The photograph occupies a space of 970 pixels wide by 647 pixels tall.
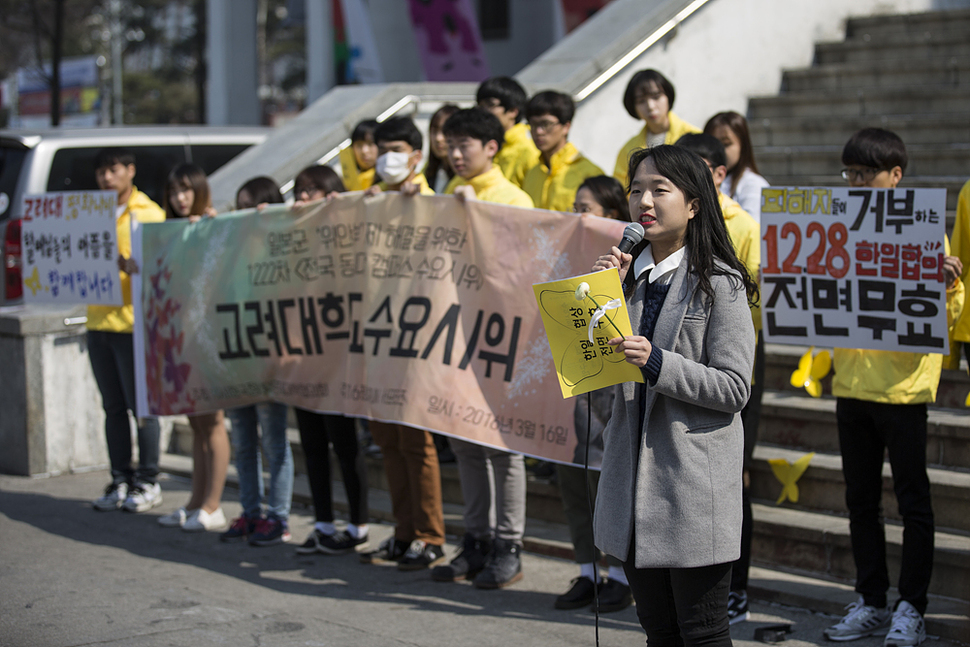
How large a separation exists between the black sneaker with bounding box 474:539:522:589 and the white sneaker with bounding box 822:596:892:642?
5.11 ft

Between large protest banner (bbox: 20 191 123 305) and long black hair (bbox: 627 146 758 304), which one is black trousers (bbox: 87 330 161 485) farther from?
long black hair (bbox: 627 146 758 304)

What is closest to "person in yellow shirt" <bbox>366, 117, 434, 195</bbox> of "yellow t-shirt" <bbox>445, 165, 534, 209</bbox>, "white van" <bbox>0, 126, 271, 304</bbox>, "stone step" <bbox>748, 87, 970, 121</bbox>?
"yellow t-shirt" <bbox>445, 165, 534, 209</bbox>

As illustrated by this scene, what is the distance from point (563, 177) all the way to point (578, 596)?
246cm

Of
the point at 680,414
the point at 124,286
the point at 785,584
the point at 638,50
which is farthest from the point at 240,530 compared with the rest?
the point at 638,50

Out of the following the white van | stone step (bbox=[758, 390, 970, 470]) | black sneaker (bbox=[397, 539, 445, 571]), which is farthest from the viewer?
the white van

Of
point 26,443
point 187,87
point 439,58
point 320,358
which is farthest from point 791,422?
point 187,87

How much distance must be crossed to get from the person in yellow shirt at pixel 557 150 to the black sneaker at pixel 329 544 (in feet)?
7.45

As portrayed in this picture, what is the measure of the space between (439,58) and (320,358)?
1098 centimetres

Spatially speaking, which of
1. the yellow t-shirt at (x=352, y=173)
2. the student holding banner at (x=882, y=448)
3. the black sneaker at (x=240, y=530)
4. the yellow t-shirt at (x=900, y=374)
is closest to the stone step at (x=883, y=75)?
the yellow t-shirt at (x=352, y=173)

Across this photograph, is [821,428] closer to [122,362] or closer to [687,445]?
[687,445]

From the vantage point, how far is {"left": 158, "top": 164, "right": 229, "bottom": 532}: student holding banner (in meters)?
6.41

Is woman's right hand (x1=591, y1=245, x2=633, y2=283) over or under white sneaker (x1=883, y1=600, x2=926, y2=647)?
over

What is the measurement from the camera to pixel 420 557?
5566 mm

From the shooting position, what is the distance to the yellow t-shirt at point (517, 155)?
674cm
